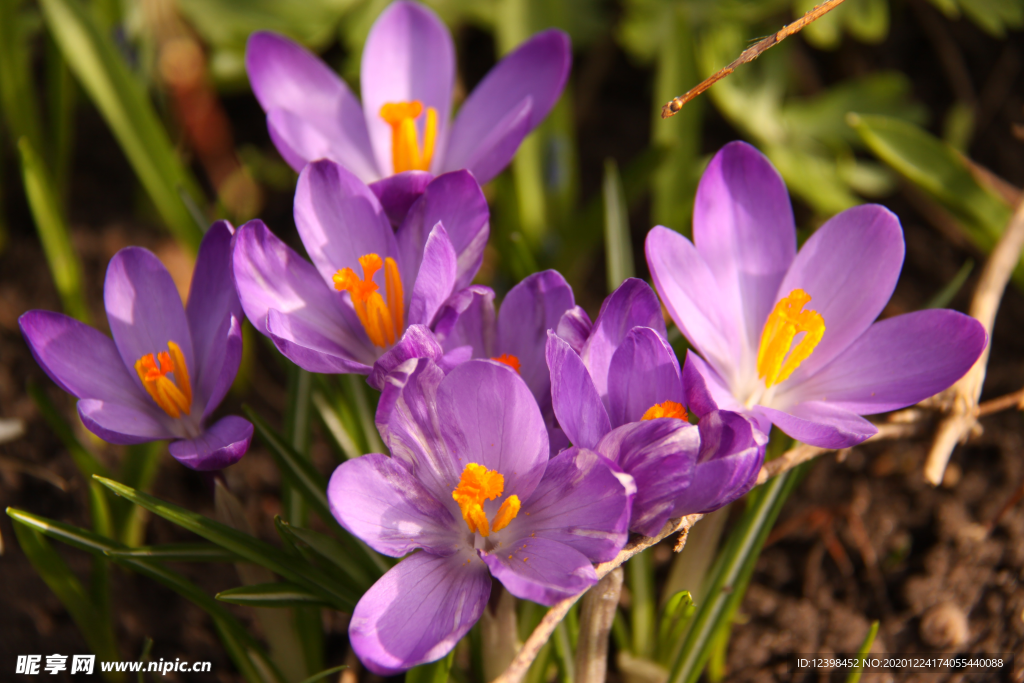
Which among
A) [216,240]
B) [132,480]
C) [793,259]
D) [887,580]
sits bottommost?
[887,580]

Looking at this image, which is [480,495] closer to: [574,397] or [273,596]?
[574,397]

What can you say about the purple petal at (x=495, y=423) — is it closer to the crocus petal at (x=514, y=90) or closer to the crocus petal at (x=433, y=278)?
the crocus petal at (x=433, y=278)

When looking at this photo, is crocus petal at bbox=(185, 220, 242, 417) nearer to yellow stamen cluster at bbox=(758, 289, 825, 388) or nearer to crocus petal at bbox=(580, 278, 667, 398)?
crocus petal at bbox=(580, 278, 667, 398)

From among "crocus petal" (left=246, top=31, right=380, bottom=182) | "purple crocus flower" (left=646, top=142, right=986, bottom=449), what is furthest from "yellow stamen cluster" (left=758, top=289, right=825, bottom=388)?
"crocus petal" (left=246, top=31, right=380, bottom=182)

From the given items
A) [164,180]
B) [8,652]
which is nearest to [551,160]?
[164,180]

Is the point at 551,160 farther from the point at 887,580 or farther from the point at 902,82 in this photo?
the point at 887,580

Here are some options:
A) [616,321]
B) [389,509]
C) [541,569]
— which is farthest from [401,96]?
[541,569]
